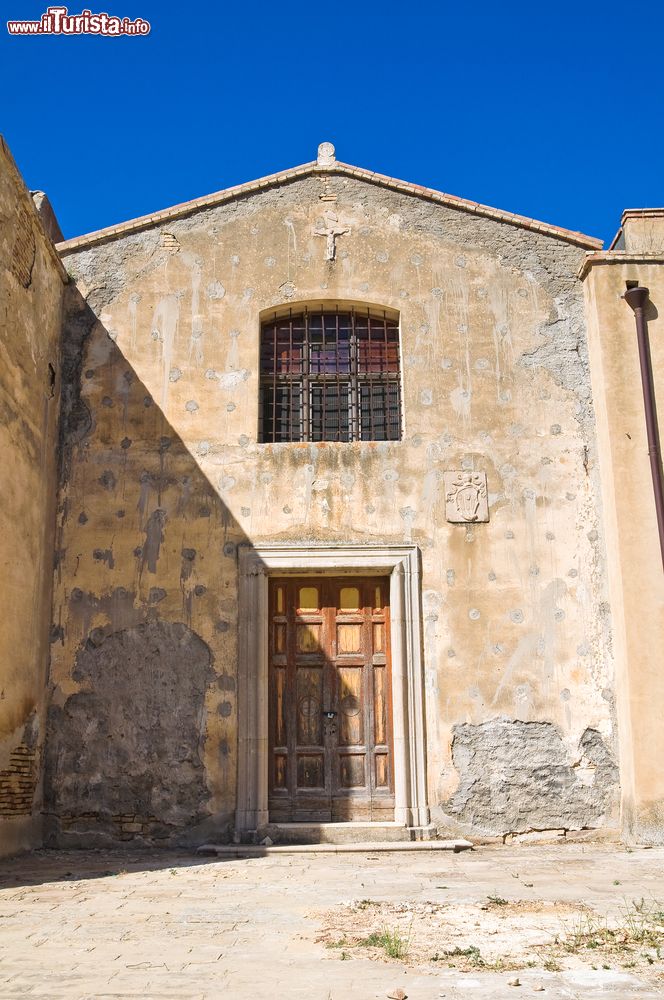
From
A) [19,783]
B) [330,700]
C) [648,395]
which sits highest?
[648,395]

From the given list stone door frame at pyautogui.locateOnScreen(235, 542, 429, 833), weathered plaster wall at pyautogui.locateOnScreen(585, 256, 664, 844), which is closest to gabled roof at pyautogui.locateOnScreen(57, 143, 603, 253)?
weathered plaster wall at pyautogui.locateOnScreen(585, 256, 664, 844)

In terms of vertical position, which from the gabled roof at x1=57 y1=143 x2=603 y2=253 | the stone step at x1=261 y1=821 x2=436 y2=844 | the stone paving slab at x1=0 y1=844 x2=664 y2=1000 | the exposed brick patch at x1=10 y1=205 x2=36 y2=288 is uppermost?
the gabled roof at x1=57 y1=143 x2=603 y2=253

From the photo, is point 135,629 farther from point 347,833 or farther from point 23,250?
point 23,250

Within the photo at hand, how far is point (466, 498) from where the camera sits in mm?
10211

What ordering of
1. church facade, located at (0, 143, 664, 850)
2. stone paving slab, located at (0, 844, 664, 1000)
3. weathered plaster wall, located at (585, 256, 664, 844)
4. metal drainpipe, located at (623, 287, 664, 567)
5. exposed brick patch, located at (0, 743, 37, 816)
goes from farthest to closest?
metal drainpipe, located at (623, 287, 664, 567), church facade, located at (0, 143, 664, 850), weathered plaster wall, located at (585, 256, 664, 844), exposed brick patch, located at (0, 743, 37, 816), stone paving slab, located at (0, 844, 664, 1000)

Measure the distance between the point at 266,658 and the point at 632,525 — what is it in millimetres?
3845

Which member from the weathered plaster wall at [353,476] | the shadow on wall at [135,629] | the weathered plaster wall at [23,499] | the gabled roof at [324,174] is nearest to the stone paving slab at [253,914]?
the shadow on wall at [135,629]

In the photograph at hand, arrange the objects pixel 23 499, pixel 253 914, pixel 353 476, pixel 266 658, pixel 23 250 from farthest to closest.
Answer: pixel 353 476 → pixel 266 658 → pixel 23 250 → pixel 23 499 → pixel 253 914

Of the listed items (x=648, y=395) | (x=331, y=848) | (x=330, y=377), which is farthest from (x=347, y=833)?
(x=648, y=395)

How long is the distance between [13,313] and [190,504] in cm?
253

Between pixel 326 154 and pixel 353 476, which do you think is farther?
pixel 326 154

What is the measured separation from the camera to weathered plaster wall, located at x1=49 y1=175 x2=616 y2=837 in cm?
965

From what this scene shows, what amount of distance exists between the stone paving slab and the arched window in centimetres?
442

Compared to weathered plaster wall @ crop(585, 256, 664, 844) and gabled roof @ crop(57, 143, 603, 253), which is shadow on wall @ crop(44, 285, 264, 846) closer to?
gabled roof @ crop(57, 143, 603, 253)
